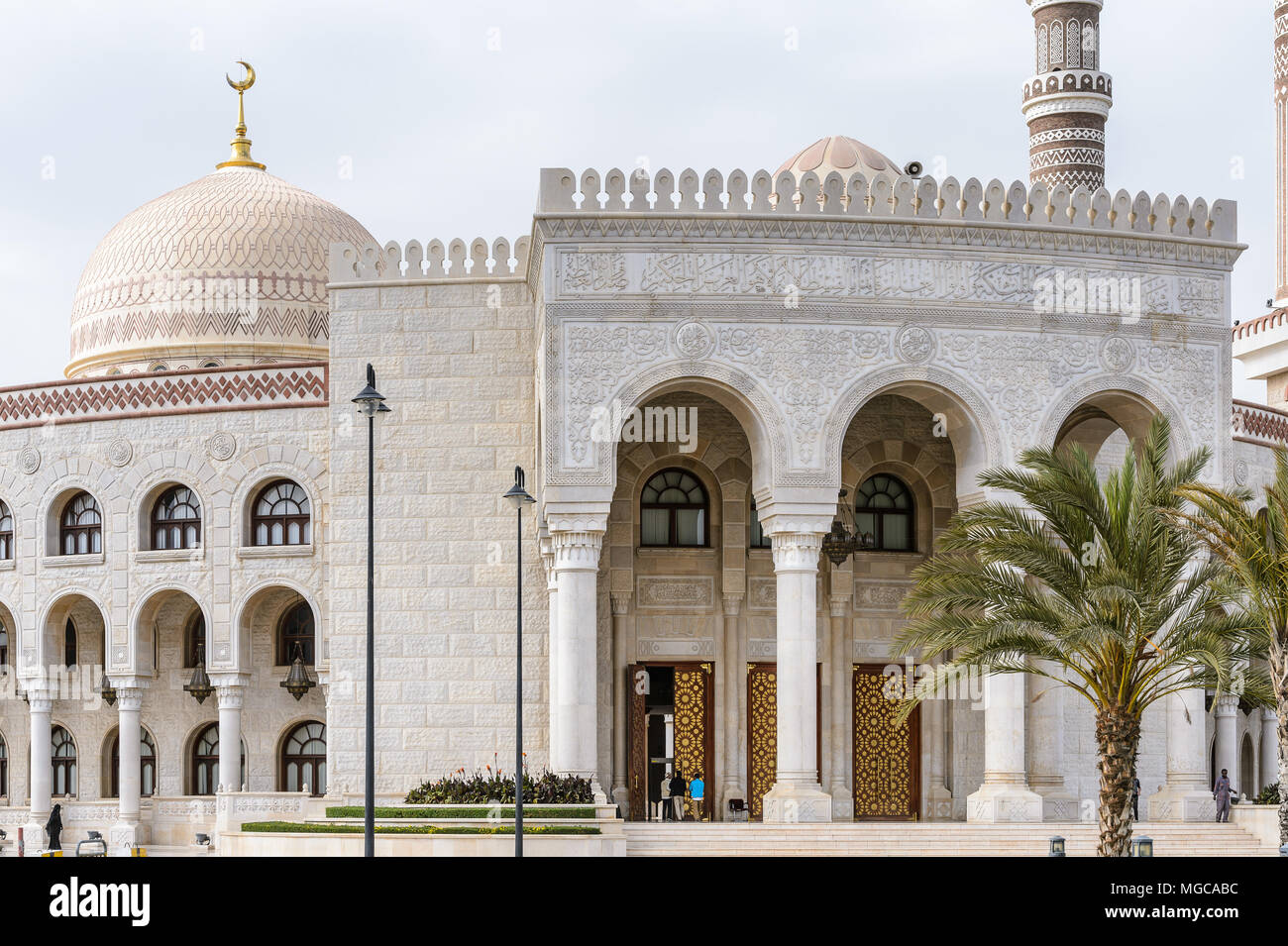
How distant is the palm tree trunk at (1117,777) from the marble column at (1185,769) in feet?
Result: 20.1

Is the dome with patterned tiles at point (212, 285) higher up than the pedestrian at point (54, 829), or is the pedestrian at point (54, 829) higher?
the dome with patterned tiles at point (212, 285)

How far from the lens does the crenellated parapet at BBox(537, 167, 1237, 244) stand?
22.9 metres

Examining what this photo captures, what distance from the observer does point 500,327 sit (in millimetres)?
26016

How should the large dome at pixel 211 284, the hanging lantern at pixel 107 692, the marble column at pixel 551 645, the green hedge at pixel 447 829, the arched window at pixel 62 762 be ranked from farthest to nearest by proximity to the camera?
the large dome at pixel 211 284 < the arched window at pixel 62 762 < the hanging lantern at pixel 107 692 < the marble column at pixel 551 645 < the green hedge at pixel 447 829

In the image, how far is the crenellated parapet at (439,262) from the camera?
85.8 ft

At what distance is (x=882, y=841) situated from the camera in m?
21.5

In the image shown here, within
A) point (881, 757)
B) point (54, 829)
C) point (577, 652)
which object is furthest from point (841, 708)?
point (54, 829)

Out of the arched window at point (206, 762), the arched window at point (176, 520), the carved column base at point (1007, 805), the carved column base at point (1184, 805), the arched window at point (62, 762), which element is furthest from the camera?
the arched window at point (62, 762)

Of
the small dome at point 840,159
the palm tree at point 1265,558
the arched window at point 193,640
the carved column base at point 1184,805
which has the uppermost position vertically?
the small dome at point 840,159

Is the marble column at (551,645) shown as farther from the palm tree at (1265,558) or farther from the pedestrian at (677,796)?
the palm tree at (1265,558)

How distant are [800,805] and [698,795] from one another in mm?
3584

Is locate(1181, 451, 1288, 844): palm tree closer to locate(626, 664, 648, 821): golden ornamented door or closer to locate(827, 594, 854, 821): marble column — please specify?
locate(827, 594, 854, 821): marble column

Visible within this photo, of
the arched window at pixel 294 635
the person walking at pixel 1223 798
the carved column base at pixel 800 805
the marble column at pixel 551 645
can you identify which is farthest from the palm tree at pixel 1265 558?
the arched window at pixel 294 635

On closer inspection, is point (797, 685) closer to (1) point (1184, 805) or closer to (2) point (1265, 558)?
(1) point (1184, 805)
